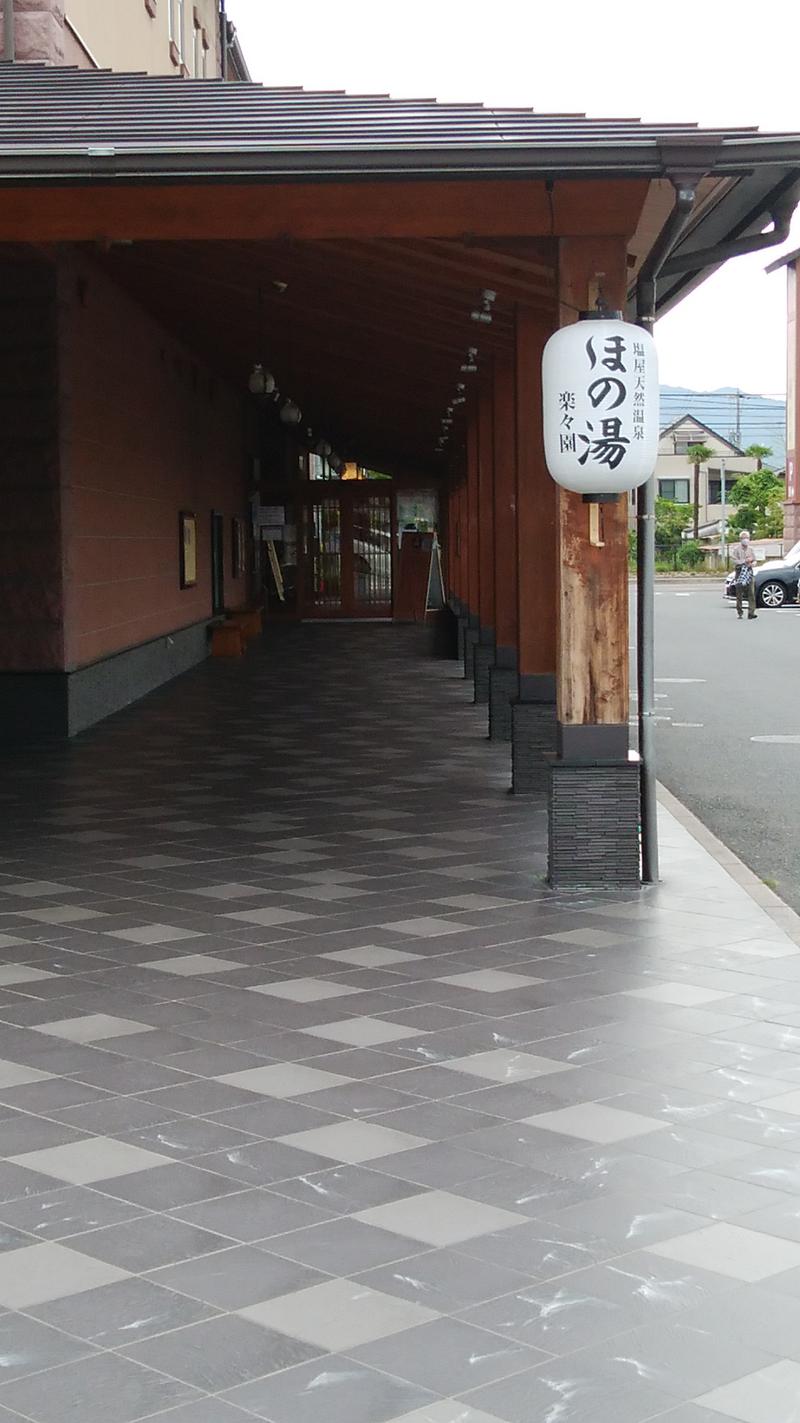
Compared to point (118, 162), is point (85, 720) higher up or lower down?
lower down

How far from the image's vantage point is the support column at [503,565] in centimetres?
1366

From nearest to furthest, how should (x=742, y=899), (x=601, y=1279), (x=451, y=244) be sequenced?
(x=601, y=1279), (x=742, y=899), (x=451, y=244)

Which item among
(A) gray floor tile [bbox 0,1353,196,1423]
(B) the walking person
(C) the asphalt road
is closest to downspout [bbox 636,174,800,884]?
(C) the asphalt road

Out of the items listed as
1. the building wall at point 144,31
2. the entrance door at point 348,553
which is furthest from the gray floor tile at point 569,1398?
the entrance door at point 348,553

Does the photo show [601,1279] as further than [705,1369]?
Yes

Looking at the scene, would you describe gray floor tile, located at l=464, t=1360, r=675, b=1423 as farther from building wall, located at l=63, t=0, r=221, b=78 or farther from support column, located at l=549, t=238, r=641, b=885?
building wall, located at l=63, t=0, r=221, b=78

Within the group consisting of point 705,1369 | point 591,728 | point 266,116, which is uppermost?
point 266,116

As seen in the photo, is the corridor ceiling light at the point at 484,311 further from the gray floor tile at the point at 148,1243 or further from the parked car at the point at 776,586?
the parked car at the point at 776,586

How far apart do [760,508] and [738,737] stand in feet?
201

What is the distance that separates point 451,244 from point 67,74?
11.2ft

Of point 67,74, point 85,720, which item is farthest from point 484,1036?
point 85,720

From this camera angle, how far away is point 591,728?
8.12m

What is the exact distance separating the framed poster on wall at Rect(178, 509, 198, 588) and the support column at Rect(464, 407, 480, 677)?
353 cm

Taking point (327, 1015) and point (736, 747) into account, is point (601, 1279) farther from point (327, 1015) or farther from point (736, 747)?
point (736, 747)
